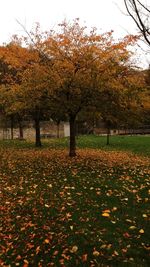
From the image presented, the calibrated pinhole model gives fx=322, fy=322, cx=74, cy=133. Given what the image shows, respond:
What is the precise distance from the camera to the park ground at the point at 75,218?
5523 millimetres

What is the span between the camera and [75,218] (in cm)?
720

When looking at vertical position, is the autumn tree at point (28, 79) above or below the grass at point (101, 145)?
above

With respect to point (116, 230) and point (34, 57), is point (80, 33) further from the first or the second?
point (116, 230)

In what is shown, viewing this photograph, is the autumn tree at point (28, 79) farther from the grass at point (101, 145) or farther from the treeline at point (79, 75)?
the grass at point (101, 145)

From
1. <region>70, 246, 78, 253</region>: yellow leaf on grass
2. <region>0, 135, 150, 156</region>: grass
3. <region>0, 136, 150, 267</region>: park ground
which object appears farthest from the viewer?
<region>0, 135, 150, 156</region>: grass

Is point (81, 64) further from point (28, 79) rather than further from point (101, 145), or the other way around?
point (101, 145)

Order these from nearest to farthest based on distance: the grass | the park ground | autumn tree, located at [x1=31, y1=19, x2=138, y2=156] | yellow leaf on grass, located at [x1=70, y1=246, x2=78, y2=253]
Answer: the park ground, yellow leaf on grass, located at [x1=70, y1=246, x2=78, y2=253], autumn tree, located at [x1=31, y1=19, x2=138, y2=156], the grass

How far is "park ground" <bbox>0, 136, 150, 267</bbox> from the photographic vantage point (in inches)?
217

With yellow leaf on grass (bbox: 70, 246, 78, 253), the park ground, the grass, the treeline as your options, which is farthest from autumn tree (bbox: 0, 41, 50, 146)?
yellow leaf on grass (bbox: 70, 246, 78, 253)

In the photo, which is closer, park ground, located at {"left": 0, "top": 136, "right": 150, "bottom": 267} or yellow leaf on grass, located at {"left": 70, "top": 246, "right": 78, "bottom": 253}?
park ground, located at {"left": 0, "top": 136, "right": 150, "bottom": 267}

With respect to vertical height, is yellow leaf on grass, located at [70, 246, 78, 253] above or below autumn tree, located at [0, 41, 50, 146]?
below

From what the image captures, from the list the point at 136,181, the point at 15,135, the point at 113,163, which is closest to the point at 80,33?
the point at 113,163

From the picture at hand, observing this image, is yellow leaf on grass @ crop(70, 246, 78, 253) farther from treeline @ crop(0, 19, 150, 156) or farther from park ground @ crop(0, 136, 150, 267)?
treeline @ crop(0, 19, 150, 156)

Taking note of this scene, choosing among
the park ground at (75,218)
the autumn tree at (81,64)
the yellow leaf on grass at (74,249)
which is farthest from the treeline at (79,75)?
the yellow leaf on grass at (74,249)
